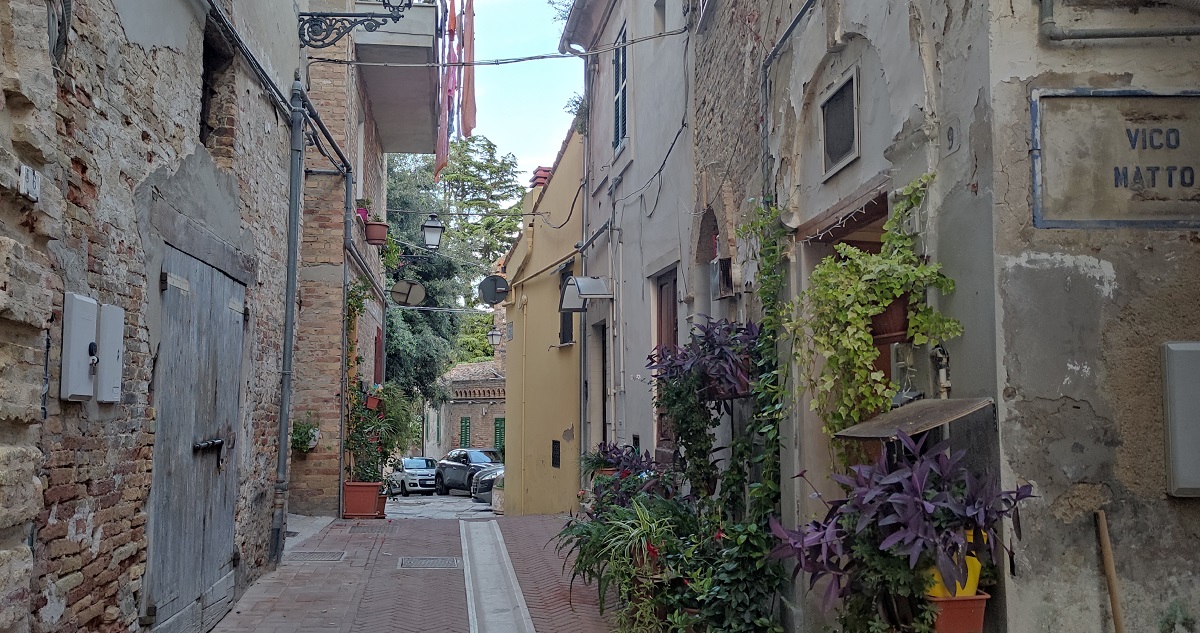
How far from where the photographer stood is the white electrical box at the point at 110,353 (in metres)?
4.50

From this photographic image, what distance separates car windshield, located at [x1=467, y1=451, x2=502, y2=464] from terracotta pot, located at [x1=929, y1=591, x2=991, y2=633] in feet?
76.2

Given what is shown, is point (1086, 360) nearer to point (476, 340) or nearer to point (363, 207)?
point (363, 207)

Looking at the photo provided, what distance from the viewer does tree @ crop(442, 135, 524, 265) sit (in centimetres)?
3450

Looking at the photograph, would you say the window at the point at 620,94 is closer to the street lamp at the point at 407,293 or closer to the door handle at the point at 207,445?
the street lamp at the point at 407,293

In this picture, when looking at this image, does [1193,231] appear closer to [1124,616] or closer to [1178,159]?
[1178,159]

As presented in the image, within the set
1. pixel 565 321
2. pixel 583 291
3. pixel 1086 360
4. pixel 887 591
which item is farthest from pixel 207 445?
pixel 565 321

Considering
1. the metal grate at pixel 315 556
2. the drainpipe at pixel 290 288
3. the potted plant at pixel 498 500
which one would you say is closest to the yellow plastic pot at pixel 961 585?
the drainpipe at pixel 290 288

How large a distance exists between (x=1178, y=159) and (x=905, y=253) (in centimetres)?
104

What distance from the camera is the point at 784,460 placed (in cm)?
596

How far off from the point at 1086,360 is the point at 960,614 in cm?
104

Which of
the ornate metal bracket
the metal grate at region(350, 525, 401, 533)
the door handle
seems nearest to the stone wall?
the door handle

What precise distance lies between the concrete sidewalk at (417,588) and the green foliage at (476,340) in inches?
1182

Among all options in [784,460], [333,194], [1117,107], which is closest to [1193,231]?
[1117,107]

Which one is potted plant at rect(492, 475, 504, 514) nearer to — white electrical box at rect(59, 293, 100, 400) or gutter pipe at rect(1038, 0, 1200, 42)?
white electrical box at rect(59, 293, 100, 400)
